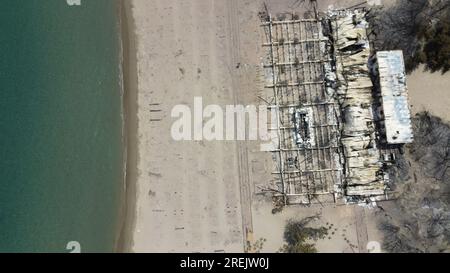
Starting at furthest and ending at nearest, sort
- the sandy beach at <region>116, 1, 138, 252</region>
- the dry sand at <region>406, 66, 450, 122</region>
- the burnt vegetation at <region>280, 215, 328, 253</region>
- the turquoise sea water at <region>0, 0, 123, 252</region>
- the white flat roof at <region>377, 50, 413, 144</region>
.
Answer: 1. the turquoise sea water at <region>0, 0, 123, 252</region>
2. the sandy beach at <region>116, 1, 138, 252</region>
3. the dry sand at <region>406, 66, 450, 122</region>
4. the burnt vegetation at <region>280, 215, 328, 253</region>
5. the white flat roof at <region>377, 50, 413, 144</region>

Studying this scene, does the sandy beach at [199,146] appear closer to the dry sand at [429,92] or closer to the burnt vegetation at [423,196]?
the dry sand at [429,92]

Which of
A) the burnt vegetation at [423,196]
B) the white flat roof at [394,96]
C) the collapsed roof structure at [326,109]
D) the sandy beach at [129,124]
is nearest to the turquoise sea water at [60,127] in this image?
the sandy beach at [129,124]

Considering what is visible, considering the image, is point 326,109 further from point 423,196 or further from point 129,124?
point 129,124

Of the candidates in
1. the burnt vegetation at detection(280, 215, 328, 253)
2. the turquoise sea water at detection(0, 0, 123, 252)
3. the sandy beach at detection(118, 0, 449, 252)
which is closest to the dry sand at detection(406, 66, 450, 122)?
the sandy beach at detection(118, 0, 449, 252)

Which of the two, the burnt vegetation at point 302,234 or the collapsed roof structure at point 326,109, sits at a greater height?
the collapsed roof structure at point 326,109

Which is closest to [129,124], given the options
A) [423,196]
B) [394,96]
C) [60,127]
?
[60,127]

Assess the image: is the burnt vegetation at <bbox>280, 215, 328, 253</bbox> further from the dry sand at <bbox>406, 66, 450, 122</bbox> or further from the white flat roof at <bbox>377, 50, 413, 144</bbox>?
the dry sand at <bbox>406, 66, 450, 122</bbox>
